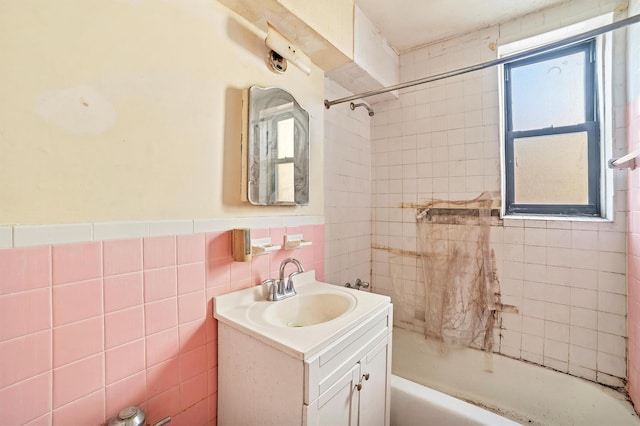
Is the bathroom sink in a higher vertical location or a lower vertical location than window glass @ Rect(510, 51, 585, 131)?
lower

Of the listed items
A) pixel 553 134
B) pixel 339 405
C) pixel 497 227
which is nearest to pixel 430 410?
pixel 339 405

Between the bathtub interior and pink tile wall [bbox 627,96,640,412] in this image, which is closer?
the bathtub interior

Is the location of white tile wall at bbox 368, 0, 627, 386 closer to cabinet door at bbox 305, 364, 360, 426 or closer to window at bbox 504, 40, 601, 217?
window at bbox 504, 40, 601, 217

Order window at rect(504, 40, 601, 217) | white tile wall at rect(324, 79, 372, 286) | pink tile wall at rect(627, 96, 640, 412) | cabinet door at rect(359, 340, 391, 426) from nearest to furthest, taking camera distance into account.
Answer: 1. cabinet door at rect(359, 340, 391, 426)
2. pink tile wall at rect(627, 96, 640, 412)
3. window at rect(504, 40, 601, 217)
4. white tile wall at rect(324, 79, 372, 286)

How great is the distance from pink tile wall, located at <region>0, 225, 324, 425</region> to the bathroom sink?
263 millimetres

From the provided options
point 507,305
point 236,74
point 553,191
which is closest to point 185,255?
point 236,74

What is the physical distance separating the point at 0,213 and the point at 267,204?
81cm

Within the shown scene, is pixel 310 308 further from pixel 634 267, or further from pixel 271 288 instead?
pixel 634 267

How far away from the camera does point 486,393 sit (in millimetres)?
1790

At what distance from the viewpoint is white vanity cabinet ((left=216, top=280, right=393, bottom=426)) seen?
0.83 m

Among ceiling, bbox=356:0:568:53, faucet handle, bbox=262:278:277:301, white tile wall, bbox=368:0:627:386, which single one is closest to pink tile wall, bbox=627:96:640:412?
white tile wall, bbox=368:0:627:386

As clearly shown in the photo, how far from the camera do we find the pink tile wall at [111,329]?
0.68 metres

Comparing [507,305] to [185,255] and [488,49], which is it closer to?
[488,49]

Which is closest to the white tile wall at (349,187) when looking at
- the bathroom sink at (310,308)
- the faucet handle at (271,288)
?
the bathroom sink at (310,308)
